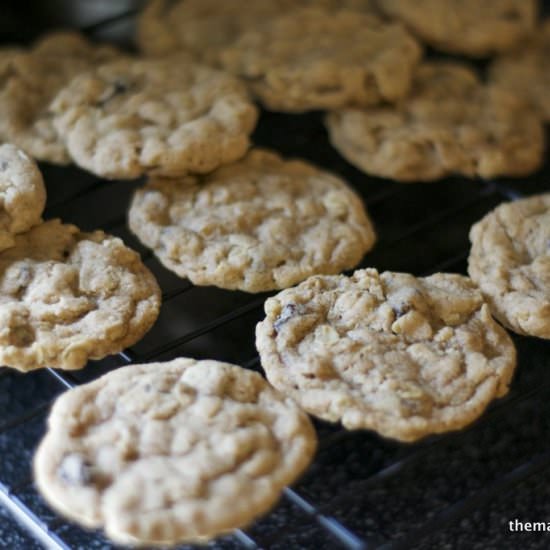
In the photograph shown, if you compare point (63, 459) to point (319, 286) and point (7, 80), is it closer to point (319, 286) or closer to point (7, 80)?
point (319, 286)

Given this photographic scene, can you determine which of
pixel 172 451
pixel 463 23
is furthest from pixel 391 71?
pixel 172 451

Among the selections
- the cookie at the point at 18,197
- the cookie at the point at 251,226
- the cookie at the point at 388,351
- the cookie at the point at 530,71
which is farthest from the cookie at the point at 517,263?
the cookie at the point at 18,197

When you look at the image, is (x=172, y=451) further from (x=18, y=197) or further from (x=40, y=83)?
(x=40, y=83)

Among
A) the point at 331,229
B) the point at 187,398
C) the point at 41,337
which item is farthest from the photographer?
the point at 331,229

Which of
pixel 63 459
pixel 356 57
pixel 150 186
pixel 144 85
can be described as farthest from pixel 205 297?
pixel 63 459

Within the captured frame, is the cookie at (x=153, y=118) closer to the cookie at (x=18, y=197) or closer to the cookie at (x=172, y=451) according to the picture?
the cookie at (x=18, y=197)

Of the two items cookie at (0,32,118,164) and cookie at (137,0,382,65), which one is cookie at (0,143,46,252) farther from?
cookie at (137,0,382,65)
